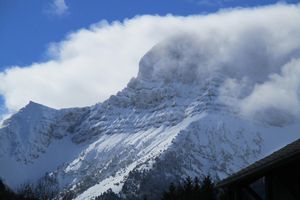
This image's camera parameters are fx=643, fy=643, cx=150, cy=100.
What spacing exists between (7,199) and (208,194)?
45.5 metres

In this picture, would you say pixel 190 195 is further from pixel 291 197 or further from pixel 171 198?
pixel 291 197

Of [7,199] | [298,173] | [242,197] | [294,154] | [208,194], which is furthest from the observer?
[7,199]

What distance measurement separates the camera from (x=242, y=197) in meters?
15.9

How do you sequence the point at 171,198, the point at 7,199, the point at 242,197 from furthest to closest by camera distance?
the point at 7,199
the point at 171,198
the point at 242,197

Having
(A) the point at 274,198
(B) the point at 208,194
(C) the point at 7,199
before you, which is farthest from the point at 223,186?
(C) the point at 7,199

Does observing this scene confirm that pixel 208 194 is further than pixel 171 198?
No

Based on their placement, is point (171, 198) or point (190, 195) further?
point (171, 198)

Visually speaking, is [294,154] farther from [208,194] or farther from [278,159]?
[208,194]

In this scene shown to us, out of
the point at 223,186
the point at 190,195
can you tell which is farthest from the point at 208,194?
the point at 223,186

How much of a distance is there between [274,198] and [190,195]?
4059 cm

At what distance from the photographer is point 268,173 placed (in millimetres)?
15000

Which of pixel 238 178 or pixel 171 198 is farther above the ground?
pixel 171 198

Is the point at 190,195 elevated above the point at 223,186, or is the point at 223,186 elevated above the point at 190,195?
the point at 190,195

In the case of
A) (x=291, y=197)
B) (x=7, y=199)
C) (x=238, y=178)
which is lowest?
(x=291, y=197)
